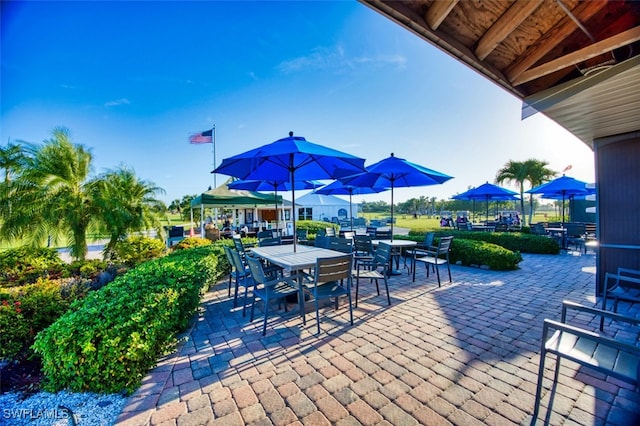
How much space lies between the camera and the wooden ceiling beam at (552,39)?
5.83ft

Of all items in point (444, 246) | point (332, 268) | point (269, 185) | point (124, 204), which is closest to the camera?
point (332, 268)

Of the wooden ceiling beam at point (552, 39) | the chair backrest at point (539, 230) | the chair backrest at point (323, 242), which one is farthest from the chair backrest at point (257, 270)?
the chair backrest at point (539, 230)

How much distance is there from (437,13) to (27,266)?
798cm

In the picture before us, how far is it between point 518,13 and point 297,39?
6454 mm

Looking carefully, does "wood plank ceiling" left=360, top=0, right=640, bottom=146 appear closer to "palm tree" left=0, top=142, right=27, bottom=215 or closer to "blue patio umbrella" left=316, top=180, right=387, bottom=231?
"blue patio umbrella" left=316, top=180, right=387, bottom=231

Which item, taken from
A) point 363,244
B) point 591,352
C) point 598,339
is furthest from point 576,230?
point 598,339

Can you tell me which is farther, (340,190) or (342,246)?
(340,190)

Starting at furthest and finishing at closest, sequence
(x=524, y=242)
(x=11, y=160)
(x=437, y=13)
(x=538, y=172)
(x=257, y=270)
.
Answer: (x=538, y=172)
(x=524, y=242)
(x=11, y=160)
(x=257, y=270)
(x=437, y=13)

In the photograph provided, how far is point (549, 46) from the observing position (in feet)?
6.98

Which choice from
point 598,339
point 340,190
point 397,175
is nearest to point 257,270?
point 598,339

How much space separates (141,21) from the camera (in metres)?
5.33

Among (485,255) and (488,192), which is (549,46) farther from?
(488,192)

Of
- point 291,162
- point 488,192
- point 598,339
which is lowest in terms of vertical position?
point 598,339

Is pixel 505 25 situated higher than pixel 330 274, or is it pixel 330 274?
Answer: pixel 505 25
